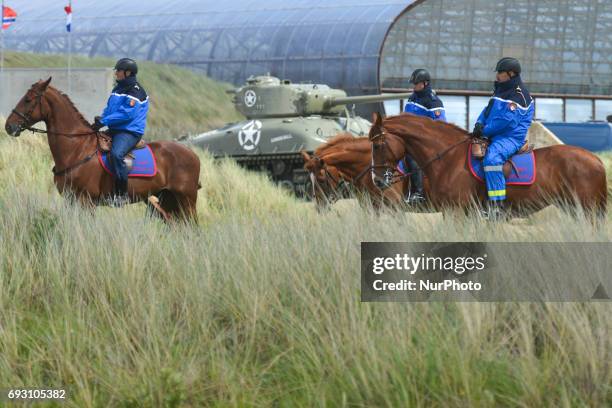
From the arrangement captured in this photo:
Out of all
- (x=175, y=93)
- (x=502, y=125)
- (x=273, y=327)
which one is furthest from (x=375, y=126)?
(x=175, y=93)

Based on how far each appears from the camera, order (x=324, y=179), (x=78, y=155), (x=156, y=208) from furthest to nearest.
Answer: (x=324, y=179)
(x=156, y=208)
(x=78, y=155)

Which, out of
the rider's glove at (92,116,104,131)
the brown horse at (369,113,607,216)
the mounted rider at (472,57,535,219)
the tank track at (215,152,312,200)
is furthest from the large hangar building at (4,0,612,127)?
the mounted rider at (472,57,535,219)

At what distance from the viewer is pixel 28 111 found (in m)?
12.9

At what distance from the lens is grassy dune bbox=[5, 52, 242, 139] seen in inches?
1614

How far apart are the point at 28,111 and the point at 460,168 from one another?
482 centimetres

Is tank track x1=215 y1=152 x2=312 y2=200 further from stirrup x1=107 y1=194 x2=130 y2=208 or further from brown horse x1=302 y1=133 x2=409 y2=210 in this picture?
stirrup x1=107 y1=194 x2=130 y2=208

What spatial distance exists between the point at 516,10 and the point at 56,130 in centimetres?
4018

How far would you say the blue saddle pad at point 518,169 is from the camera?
11758 mm

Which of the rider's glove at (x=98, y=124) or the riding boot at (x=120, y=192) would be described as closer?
the riding boot at (x=120, y=192)

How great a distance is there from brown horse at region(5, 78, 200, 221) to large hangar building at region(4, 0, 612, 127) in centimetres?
3073

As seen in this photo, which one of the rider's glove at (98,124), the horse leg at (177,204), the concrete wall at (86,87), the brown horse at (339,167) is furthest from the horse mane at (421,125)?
the concrete wall at (86,87)

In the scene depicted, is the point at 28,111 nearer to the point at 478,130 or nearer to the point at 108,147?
the point at 108,147

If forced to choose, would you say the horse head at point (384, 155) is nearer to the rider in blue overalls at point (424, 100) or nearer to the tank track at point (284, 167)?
the rider in blue overalls at point (424, 100)

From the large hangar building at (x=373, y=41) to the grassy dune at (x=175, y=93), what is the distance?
2.30 m
